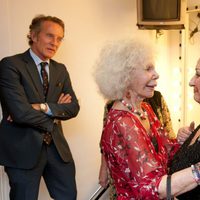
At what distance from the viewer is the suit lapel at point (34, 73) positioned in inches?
78.1

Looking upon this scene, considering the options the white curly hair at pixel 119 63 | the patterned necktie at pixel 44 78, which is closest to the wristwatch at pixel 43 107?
the patterned necktie at pixel 44 78

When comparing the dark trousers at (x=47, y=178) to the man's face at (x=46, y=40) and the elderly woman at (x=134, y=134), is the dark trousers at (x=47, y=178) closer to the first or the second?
the man's face at (x=46, y=40)

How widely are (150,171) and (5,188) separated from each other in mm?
1448

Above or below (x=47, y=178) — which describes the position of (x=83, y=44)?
above

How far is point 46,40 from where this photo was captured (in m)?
2.12

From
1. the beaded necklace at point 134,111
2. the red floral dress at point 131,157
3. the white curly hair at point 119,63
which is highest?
the white curly hair at point 119,63

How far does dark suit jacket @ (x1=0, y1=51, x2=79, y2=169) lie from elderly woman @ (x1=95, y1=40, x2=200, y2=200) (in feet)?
1.99

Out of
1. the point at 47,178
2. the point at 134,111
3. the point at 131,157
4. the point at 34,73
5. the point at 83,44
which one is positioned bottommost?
the point at 47,178

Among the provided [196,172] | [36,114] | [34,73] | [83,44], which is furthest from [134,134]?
[83,44]

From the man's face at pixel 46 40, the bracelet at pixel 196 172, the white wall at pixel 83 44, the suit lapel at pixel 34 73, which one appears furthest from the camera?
the white wall at pixel 83 44

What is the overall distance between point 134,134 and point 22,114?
0.85m

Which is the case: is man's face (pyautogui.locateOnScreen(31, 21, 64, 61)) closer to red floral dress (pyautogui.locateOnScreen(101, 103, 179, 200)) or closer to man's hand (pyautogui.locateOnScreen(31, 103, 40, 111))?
man's hand (pyautogui.locateOnScreen(31, 103, 40, 111))

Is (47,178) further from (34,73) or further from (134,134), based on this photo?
(134,134)

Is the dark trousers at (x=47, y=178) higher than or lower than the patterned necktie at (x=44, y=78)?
lower
